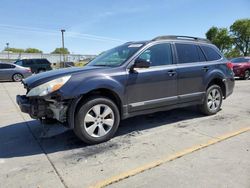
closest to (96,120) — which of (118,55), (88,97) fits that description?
Answer: (88,97)

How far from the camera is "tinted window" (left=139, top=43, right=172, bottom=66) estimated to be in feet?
16.4

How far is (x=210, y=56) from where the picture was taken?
6.22 meters

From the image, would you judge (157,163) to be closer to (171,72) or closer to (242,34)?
(171,72)

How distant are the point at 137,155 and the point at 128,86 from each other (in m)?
1.31

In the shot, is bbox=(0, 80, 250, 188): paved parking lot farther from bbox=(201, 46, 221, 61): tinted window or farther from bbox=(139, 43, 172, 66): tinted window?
bbox=(201, 46, 221, 61): tinted window

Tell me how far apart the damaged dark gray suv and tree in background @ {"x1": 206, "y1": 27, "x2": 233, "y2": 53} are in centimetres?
7012

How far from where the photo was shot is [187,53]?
5699 mm

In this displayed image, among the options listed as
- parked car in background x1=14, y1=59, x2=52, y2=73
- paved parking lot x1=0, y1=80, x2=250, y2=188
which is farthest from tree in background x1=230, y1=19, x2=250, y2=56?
paved parking lot x1=0, y1=80, x2=250, y2=188

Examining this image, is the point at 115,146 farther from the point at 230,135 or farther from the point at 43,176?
the point at 230,135

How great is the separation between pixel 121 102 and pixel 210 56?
9.38ft

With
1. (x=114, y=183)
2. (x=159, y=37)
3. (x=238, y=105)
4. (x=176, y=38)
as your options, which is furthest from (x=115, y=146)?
(x=238, y=105)

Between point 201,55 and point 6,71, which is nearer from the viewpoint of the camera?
point 201,55

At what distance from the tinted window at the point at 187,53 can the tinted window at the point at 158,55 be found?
11.2 inches

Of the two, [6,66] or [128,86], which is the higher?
[6,66]
